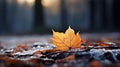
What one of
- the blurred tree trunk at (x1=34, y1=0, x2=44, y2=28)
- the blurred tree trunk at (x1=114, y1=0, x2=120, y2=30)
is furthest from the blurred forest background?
the blurred tree trunk at (x1=34, y1=0, x2=44, y2=28)

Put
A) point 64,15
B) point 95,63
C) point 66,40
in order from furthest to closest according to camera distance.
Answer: point 64,15 → point 66,40 → point 95,63

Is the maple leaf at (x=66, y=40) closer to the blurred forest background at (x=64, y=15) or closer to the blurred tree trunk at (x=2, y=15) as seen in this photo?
the blurred forest background at (x=64, y=15)

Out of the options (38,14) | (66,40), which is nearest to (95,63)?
(66,40)

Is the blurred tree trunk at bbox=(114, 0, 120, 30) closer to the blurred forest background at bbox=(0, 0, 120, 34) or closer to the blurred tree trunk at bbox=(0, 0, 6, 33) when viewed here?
the blurred forest background at bbox=(0, 0, 120, 34)

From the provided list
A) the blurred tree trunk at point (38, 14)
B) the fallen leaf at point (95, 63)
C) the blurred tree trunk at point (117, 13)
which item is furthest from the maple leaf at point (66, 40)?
the blurred tree trunk at point (117, 13)

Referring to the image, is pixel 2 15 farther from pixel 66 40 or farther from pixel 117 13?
pixel 66 40

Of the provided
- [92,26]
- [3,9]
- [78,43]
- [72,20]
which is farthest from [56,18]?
[78,43]
